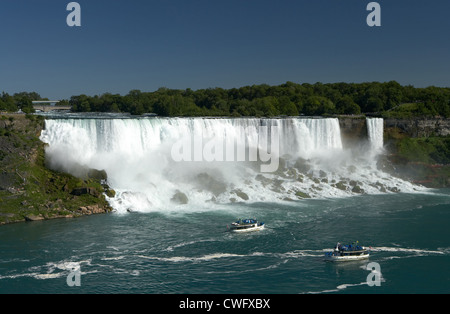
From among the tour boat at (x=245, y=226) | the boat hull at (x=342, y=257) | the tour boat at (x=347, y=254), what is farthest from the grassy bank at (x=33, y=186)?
the tour boat at (x=347, y=254)

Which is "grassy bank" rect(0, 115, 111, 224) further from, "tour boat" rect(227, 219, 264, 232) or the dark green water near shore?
"tour boat" rect(227, 219, 264, 232)

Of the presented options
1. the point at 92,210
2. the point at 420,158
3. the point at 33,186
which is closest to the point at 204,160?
the point at 92,210

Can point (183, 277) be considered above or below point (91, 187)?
below

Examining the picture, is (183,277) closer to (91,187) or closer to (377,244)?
(377,244)

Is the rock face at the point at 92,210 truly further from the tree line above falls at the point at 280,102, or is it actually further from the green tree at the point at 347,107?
the green tree at the point at 347,107

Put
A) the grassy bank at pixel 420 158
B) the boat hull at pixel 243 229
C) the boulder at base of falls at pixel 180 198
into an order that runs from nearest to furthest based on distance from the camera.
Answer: the boat hull at pixel 243 229
the boulder at base of falls at pixel 180 198
the grassy bank at pixel 420 158

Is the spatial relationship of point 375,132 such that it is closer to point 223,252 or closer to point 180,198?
point 180,198

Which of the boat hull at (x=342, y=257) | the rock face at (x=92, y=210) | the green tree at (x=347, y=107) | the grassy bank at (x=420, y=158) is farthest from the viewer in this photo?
the green tree at (x=347, y=107)
